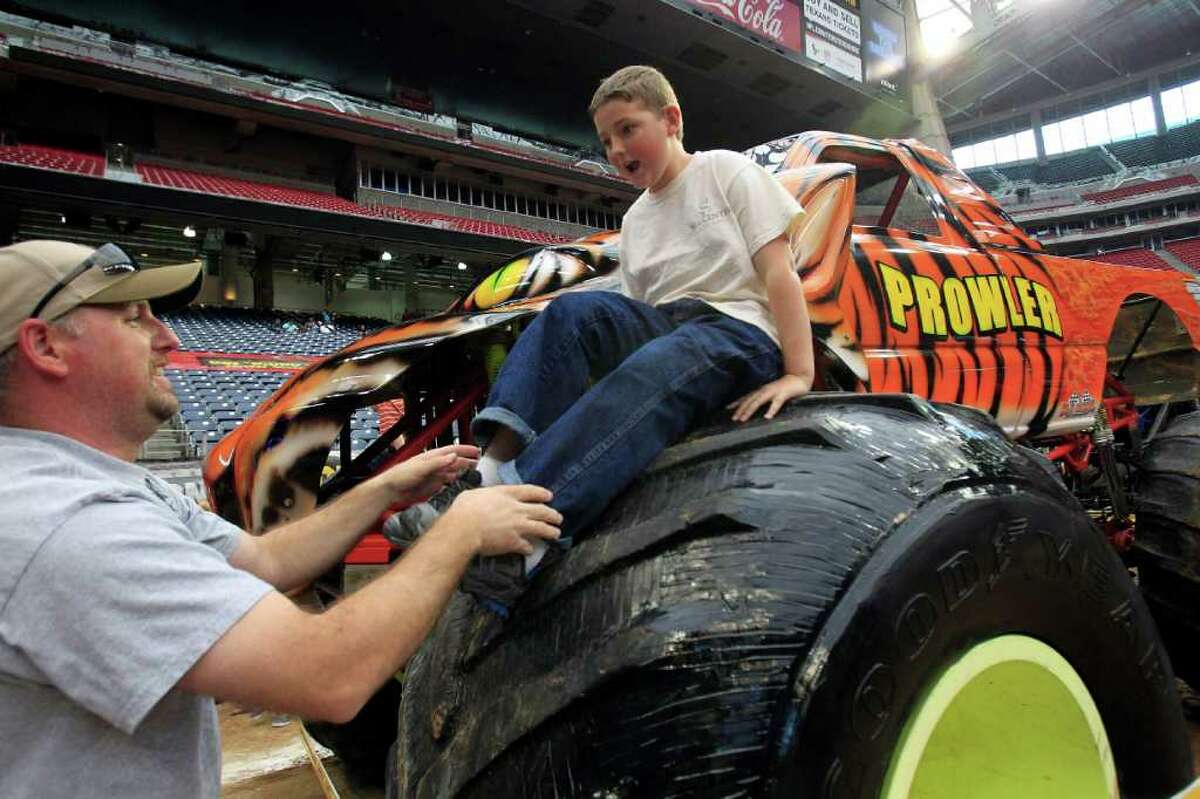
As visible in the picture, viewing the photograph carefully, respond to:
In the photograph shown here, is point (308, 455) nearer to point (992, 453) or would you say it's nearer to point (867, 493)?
point (867, 493)

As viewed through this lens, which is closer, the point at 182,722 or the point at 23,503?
the point at 23,503

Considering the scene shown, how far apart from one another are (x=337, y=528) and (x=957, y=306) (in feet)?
6.96

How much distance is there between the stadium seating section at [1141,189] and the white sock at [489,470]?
145ft

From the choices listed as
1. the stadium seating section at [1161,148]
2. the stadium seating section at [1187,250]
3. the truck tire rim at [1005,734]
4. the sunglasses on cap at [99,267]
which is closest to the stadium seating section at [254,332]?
the sunglasses on cap at [99,267]

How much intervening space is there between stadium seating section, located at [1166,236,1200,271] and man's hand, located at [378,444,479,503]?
135 feet

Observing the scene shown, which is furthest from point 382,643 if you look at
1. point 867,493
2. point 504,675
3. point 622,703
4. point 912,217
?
point 912,217

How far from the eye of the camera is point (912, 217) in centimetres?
318

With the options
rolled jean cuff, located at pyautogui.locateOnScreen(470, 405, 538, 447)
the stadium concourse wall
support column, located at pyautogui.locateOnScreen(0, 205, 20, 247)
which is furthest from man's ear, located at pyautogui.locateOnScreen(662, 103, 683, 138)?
the stadium concourse wall

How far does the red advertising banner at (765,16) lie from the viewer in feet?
72.3

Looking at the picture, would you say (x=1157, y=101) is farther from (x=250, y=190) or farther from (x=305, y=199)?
(x=250, y=190)

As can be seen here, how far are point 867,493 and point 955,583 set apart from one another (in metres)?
0.15

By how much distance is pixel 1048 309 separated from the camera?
2.82 metres

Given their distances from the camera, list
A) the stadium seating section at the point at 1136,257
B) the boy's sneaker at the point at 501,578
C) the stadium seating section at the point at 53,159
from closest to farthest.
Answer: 1. the boy's sneaker at the point at 501,578
2. the stadium seating section at the point at 53,159
3. the stadium seating section at the point at 1136,257

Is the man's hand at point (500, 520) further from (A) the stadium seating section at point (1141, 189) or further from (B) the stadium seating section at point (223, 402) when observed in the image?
(A) the stadium seating section at point (1141, 189)
